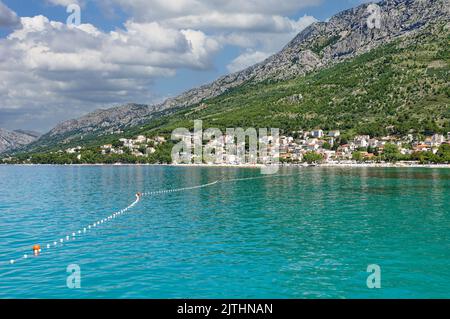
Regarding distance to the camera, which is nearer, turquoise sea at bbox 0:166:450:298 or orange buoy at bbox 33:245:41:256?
turquoise sea at bbox 0:166:450:298

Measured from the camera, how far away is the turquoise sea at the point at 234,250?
2206 centimetres

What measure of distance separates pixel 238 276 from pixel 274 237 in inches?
426

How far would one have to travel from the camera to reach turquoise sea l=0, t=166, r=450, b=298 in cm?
2206

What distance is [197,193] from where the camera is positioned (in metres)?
72.3

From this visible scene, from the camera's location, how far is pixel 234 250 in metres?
29.9

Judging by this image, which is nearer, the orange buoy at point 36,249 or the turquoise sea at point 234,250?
the turquoise sea at point 234,250

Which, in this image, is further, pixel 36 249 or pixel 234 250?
pixel 234 250

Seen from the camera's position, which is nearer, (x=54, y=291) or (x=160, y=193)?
(x=54, y=291)

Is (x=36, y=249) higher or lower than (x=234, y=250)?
higher

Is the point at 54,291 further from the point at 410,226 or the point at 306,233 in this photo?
the point at 410,226

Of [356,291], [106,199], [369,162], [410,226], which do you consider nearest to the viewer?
[356,291]

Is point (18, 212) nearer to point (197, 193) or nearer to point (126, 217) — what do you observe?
point (126, 217)
